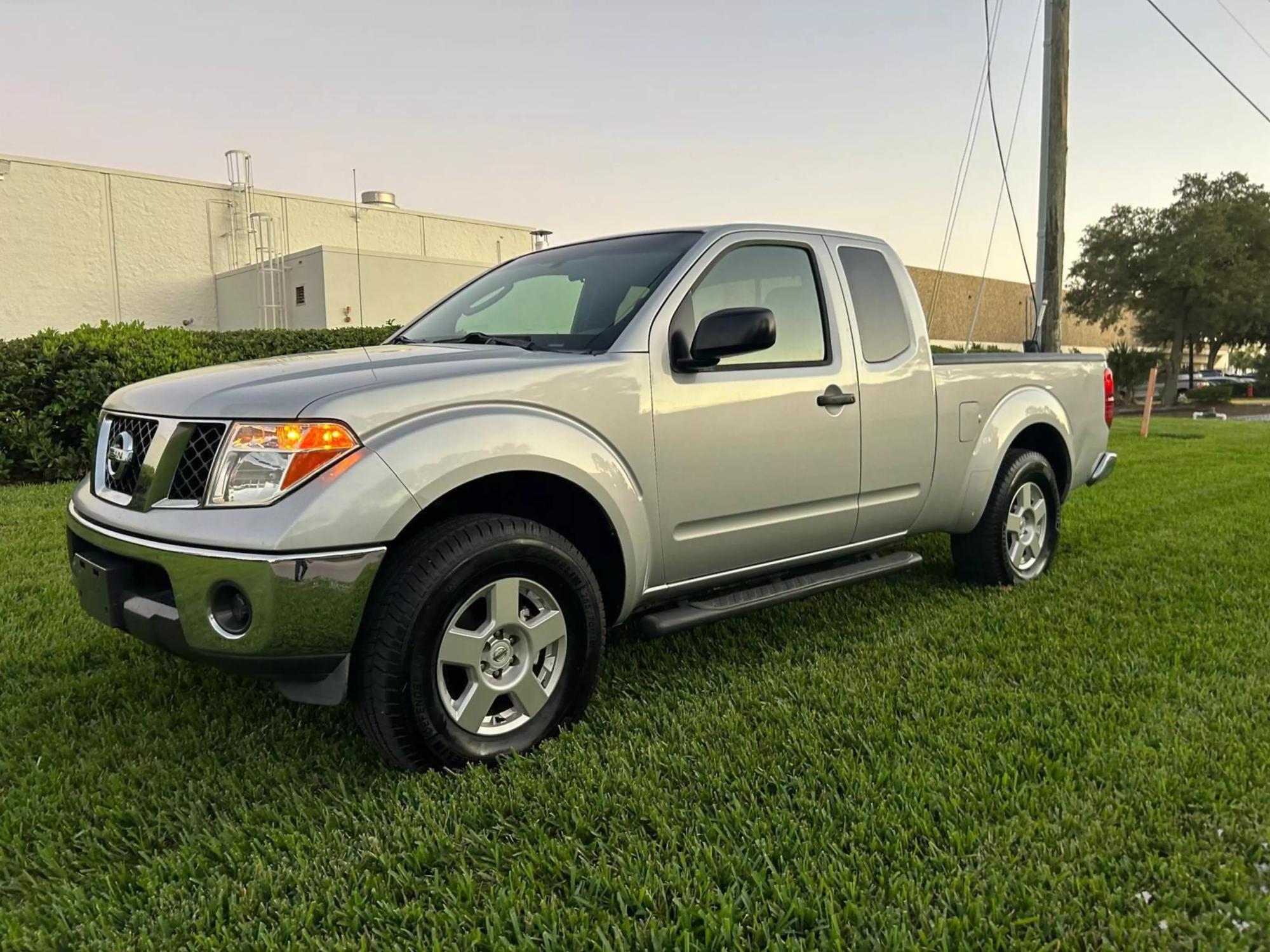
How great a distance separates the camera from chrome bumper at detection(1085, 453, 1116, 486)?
18.3 feet

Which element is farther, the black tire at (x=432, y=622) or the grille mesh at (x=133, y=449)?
the grille mesh at (x=133, y=449)

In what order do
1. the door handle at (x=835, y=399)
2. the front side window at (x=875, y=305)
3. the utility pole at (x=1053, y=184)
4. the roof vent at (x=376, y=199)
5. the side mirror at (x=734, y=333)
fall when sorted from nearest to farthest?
the side mirror at (x=734, y=333) → the door handle at (x=835, y=399) → the front side window at (x=875, y=305) → the utility pole at (x=1053, y=184) → the roof vent at (x=376, y=199)

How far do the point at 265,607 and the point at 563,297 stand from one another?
1892 mm

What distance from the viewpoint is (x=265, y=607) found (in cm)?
246

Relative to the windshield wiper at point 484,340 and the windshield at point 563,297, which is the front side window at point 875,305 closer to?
the windshield at point 563,297

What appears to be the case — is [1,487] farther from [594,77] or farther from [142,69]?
[142,69]

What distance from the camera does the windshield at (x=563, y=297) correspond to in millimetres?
3471

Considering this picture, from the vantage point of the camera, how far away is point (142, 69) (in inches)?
591

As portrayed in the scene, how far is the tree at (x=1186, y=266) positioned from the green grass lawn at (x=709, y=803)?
37715mm

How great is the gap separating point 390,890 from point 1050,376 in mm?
4492

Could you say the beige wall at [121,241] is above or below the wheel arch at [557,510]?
above

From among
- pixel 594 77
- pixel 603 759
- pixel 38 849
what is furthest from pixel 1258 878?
pixel 594 77

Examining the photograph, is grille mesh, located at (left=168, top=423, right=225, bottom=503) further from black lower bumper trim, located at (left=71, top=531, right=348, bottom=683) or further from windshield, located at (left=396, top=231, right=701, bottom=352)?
windshield, located at (left=396, top=231, right=701, bottom=352)

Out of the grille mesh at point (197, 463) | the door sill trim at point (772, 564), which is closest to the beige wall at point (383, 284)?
the door sill trim at point (772, 564)
